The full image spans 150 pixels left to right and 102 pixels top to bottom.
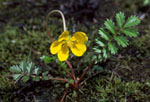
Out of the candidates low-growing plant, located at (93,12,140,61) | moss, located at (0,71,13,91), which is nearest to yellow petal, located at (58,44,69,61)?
low-growing plant, located at (93,12,140,61)

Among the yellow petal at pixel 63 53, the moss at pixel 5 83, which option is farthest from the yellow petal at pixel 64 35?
the moss at pixel 5 83

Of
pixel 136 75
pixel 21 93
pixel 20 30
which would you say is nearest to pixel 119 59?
pixel 136 75

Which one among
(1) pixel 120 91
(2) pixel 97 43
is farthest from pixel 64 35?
(1) pixel 120 91

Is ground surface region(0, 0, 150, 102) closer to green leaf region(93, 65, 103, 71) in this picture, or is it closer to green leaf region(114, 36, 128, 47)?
green leaf region(93, 65, 103, 71)

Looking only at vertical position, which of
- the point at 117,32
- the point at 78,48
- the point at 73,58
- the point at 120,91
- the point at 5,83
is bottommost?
the point at 120,91

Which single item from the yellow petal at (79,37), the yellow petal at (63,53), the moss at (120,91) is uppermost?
the yellow petal at (79,37)

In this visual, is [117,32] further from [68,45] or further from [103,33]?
[68,45]

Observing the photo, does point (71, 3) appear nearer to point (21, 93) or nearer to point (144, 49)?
point (144, 49)

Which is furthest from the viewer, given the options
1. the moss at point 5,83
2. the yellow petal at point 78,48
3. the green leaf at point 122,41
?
the moss at point 5,83

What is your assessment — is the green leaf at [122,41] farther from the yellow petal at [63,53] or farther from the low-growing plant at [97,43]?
the yellow petal at [63,53]
